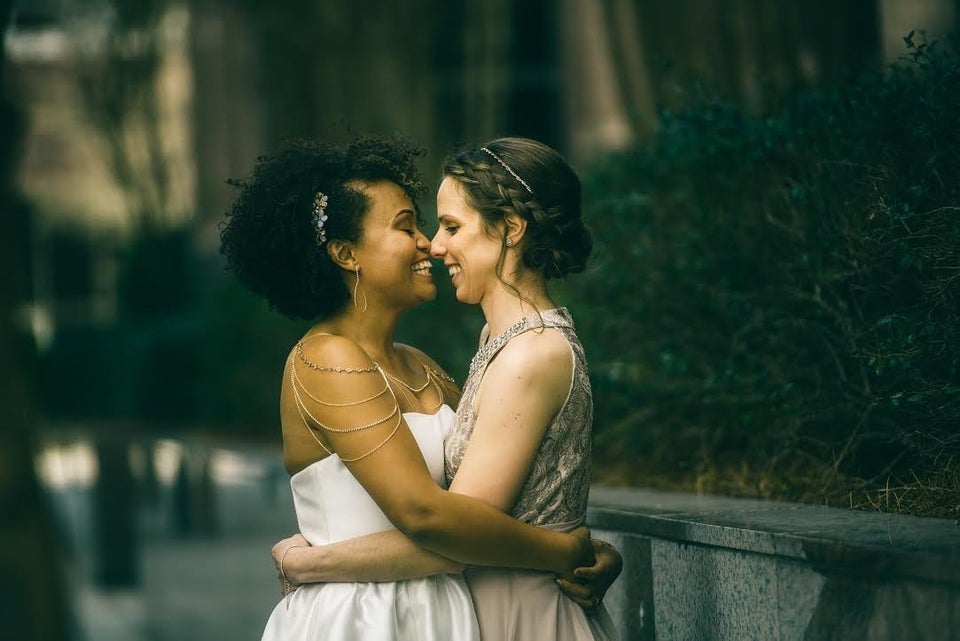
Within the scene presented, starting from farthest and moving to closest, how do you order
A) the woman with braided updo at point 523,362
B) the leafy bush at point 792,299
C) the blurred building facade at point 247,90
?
the blurred building facade at point 247,90 < the leafy bush at point 792,299 < the woman with braided updo at point 523,362

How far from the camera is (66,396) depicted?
740 inches

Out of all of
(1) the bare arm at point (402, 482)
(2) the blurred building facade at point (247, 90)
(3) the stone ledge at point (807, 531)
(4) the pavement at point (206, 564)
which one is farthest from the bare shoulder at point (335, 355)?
(2) the blurred building facade at point (247, 90)

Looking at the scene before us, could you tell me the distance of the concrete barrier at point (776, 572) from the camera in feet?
10.6

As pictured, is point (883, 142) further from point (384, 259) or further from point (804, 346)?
point (384, 259)

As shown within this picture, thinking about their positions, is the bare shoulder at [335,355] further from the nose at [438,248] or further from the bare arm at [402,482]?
the nose at [438,248]

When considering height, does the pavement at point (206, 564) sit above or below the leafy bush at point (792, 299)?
below

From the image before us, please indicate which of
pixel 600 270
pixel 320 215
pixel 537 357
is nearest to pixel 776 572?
pixel 537 357

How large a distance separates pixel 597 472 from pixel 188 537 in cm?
384

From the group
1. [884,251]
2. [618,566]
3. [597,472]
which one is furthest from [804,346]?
[618,566]

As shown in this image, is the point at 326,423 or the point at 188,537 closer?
the point at 326,423

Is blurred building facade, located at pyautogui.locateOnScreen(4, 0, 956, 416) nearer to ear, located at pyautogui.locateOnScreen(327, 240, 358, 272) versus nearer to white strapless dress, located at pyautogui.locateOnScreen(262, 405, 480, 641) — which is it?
ear, located at pyautogui.locateOnScreen(327, 240, 358, 272)

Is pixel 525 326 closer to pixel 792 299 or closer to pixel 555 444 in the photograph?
pixel 555 444

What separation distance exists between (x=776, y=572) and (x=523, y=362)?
3.18 feet

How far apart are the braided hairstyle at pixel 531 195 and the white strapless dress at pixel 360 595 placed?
1.69 feet
